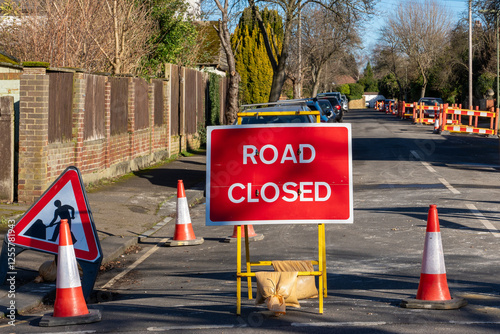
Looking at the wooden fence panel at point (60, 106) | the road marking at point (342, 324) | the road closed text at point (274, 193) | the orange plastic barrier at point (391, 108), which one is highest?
the orange plastic barrier at point (391, 108)

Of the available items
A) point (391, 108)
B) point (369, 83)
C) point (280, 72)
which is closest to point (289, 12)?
point (280, 72)

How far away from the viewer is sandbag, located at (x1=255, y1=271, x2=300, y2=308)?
571 cm

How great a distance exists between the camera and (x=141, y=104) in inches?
714

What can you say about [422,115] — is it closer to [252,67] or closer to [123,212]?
[252,67]

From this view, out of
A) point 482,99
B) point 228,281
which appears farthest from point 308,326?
point 482,99

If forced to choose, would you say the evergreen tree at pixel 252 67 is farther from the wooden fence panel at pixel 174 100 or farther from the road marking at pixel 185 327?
the road marking at pixel 185 327

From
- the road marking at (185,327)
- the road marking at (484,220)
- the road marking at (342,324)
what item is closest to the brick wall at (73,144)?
the road marking at (185,327)

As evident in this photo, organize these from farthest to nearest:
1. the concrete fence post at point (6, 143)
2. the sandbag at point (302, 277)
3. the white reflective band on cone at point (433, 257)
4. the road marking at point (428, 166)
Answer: the road marking at point (428, 166) < the concrete fence post at point (6, 143) < the white reflective band on cone at point (433, 257) < the sandbag at point (302, 277)

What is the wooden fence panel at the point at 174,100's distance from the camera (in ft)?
68.6

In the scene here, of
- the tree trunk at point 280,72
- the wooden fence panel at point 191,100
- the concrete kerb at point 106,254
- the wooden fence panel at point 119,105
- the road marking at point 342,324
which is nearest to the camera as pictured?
the road marking at point 342,324

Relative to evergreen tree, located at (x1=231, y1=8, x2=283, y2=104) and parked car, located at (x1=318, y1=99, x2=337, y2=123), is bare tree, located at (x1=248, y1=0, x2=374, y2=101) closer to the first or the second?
parked car, located at (x1=318, y1=99, x2=337, y2=123)

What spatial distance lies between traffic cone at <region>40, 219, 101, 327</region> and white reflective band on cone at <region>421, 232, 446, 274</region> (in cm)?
286

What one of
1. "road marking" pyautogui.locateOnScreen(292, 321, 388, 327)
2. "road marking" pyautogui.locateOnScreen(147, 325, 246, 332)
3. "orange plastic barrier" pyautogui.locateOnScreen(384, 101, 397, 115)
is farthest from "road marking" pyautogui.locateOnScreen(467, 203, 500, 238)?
"orange plastic barrier" pyautogui.locateOnScreen(384, 101, 397, 115)

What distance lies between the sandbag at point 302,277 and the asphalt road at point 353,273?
14 centimetres
